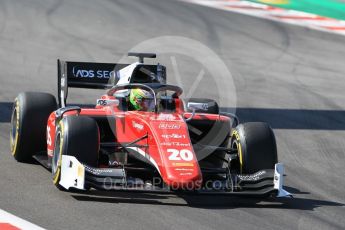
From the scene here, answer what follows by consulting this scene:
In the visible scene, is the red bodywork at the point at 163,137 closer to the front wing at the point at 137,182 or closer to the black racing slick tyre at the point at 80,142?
the front wing at the point at 137,182

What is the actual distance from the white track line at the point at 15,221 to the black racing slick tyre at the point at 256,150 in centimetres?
300

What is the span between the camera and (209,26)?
26.3m

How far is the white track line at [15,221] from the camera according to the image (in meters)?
9.47

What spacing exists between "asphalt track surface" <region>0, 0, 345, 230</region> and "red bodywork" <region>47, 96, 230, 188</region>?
38cm

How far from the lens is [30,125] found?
12594 mm

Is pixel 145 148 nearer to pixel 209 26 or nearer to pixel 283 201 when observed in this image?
pixel 283 201

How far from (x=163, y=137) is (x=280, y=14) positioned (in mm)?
17597

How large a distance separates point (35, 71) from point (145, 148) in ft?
31.1

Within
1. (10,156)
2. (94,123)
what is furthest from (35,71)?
(94,123)

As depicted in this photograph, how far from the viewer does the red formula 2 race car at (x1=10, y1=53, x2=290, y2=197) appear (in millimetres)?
10688

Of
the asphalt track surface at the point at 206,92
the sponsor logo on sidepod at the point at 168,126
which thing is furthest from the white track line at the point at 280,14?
the sponsor logo on sidepod at the point at 168,126

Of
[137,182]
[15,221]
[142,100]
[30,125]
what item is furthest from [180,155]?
[30,125]

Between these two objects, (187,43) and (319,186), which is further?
(187,43)

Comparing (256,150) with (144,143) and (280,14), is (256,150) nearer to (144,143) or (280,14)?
(144,143)
